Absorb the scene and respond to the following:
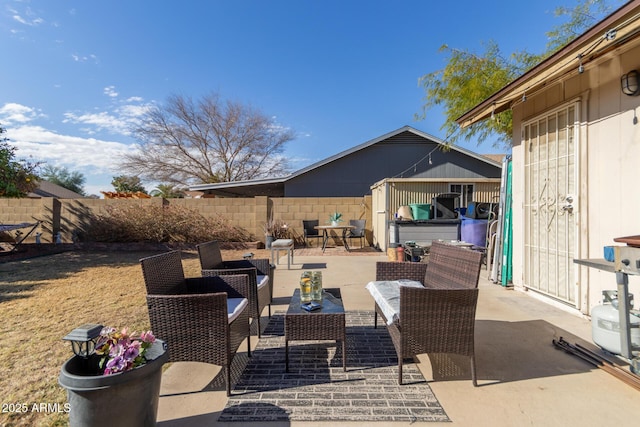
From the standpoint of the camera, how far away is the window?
8.34 m

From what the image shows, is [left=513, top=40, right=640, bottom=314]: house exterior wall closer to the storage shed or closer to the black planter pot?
the storage shed

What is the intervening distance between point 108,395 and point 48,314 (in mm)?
3155

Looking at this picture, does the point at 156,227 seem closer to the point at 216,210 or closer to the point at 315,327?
the point at 216,210

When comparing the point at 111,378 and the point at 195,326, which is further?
the point at 195,326

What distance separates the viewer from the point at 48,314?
354 cm

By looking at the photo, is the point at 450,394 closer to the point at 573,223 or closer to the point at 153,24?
the point at 573,223

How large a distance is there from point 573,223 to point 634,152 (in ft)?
3.11

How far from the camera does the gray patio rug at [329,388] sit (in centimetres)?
175

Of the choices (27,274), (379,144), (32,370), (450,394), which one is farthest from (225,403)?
(379,144)

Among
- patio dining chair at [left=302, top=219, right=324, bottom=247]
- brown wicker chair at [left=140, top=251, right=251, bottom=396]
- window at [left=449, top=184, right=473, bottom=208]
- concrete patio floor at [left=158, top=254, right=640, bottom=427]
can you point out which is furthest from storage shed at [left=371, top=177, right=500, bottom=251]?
brown wicker chair at [left=140, top=251, right=251, bottom=396]

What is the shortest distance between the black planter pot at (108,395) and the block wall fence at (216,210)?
831 cm

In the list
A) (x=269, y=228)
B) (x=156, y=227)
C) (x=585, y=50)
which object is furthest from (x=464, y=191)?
(x=156, y=227)

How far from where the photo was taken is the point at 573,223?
11.2 feet

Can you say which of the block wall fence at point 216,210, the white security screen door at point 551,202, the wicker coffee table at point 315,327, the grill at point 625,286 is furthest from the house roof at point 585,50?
the block wall fence at point 216,210
